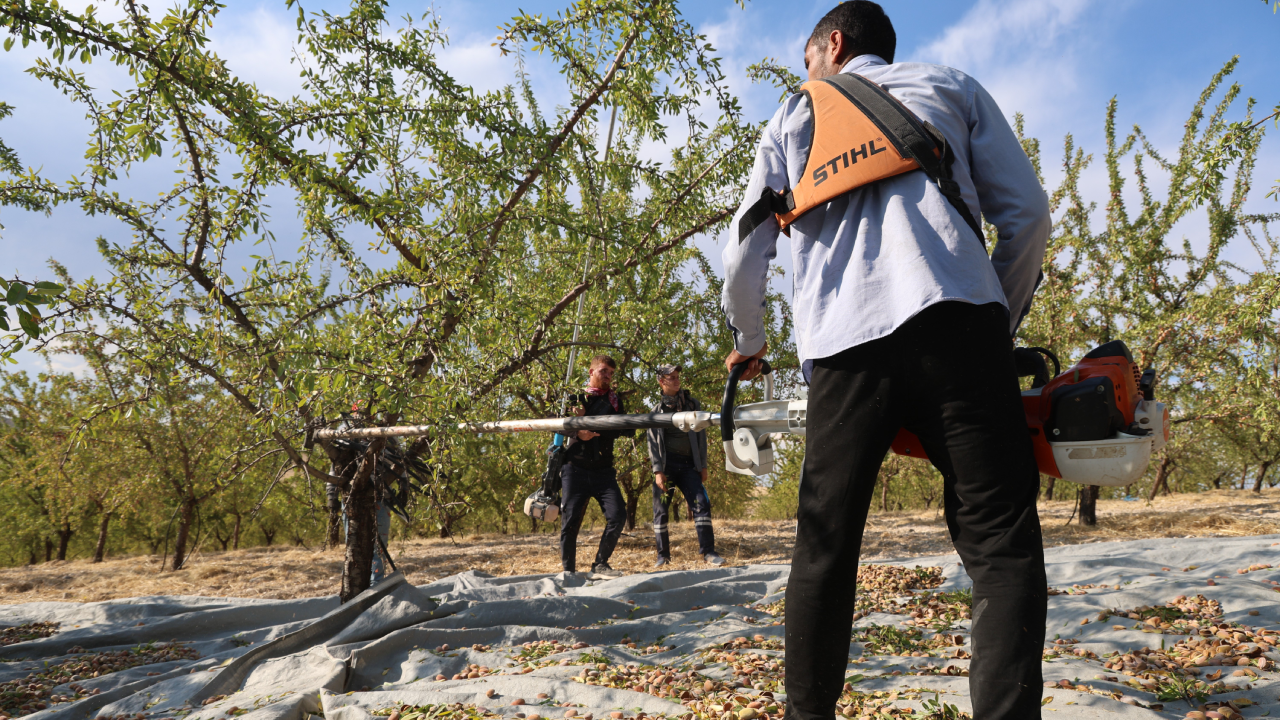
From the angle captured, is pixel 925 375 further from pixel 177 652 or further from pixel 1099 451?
pixel 177 652

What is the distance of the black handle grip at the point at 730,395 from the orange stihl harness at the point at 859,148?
1.36 feet

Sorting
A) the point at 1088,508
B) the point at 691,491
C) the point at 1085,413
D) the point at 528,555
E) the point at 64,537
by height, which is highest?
the point at 1085,413

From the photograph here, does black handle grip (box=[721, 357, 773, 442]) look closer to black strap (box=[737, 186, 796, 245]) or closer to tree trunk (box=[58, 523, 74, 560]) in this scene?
black strap (box=[737, 186, 796, 245])

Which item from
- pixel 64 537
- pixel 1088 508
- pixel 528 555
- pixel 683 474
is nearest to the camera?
pixel 683 474

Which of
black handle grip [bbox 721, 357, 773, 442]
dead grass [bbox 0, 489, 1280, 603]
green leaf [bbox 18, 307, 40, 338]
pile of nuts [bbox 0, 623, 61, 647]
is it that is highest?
green leaf [bbox 18, 307, 40, 338]

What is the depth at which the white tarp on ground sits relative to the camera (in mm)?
2367

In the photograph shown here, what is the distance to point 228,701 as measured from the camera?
282 cm

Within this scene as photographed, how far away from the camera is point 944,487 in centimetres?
130

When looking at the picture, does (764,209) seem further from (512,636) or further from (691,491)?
(691,491)

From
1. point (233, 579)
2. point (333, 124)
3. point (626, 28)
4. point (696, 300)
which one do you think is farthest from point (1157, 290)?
point (233, 579)

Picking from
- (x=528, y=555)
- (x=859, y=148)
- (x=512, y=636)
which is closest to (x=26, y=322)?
(x=859, y=148)

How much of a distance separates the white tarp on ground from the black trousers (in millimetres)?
818

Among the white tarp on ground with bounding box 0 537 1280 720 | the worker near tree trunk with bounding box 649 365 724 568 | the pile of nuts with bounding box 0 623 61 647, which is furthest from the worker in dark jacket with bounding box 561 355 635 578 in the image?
the pile of nuts with bounding box 0 623 61 647

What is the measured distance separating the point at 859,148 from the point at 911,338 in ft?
1.47
